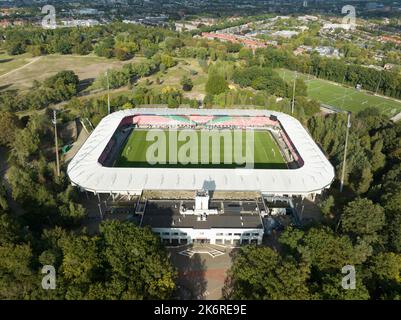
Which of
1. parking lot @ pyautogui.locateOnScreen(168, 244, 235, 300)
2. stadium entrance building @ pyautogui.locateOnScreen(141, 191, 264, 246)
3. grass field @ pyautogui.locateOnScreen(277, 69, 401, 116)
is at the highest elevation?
grass field @ pyautogui.locateOnScreen(277, 69, 401, 116)

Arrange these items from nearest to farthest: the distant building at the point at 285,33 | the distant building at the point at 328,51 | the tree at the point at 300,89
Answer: the tree at the point at 300,89, the distant building at the point at 328,51, the distant building at the point at 285,33

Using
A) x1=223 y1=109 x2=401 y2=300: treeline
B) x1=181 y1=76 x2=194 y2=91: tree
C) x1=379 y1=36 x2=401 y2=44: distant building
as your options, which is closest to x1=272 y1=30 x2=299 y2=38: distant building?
x1=379 y1=36 x2=401 y2=44: distant building

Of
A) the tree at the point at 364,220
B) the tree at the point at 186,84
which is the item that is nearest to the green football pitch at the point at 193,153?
the tree at the point at 364,220

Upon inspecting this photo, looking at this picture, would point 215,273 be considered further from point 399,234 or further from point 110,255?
point 399,234

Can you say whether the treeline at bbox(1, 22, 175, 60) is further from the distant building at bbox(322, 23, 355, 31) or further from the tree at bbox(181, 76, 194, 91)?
the distant building at bbox(322, 23, 355, 31)

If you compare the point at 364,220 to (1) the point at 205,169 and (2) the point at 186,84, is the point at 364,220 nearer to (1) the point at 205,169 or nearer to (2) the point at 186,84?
A: (1) the point at 205,169

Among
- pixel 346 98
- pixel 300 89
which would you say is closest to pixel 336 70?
pixel 346 98

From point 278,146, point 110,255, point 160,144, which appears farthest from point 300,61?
point 110,255

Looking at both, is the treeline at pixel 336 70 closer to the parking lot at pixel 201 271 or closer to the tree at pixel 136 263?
the parking lot at pixel 201 271
